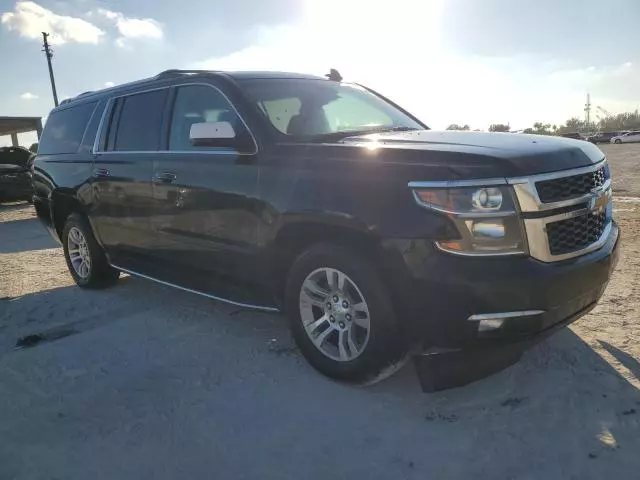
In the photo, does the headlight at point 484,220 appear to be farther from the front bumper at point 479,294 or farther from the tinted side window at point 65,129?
the tinted side window at point 65,129

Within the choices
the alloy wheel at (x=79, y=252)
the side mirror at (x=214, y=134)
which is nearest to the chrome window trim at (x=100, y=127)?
the alloy wheel at (x=79, y=252)

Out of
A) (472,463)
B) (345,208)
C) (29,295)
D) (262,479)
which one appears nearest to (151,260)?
(29,295)

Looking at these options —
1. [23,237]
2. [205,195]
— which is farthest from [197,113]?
[23,237]

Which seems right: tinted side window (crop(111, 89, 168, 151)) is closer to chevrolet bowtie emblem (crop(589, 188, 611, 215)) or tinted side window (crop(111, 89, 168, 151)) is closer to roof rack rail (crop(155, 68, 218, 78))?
roof rack rail (crop(155, 68, 218, 78))

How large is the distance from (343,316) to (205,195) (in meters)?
1.36

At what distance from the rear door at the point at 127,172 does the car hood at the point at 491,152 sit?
186 centimetres

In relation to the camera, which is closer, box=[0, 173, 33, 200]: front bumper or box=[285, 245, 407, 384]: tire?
box=[285, 245, 407, 384]: tire

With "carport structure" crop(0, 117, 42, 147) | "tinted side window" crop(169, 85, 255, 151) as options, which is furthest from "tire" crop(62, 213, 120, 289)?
"carport structure" crop(0, 117, 42, 147)

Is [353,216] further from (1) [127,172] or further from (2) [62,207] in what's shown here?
(2) [62,207]

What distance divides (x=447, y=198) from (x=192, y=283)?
229 centimetres

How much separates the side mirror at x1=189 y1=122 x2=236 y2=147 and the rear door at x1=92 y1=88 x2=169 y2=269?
37.9 inches

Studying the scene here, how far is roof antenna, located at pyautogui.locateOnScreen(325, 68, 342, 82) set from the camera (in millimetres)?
4714

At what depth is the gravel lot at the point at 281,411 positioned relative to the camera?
2490 mm

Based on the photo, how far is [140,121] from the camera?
15.3 feet
